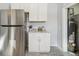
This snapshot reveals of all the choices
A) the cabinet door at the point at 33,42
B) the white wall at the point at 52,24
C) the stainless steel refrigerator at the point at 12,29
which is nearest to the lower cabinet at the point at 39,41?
the cabinet door at the point at 33,42

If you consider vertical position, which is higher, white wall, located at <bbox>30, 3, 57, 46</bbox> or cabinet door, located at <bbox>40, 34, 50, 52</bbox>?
white wall, located at <bbox>30, 3, 57, 46</bbox>

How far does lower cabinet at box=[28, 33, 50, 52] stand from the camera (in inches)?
149

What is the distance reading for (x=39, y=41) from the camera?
386 cm

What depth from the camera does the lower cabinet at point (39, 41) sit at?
12.4 feet

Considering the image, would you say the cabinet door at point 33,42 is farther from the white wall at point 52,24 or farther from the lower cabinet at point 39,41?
the white wall at point 52,24

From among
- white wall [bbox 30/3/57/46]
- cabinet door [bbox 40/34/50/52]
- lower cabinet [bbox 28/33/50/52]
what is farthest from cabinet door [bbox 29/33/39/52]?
white wall [bbox 30/3/57/46]

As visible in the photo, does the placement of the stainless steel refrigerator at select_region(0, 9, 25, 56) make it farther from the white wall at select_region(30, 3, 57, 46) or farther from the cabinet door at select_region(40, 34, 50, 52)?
the white wall at select_region(30, 3, 57, 46)

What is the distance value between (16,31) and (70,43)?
2.20 m

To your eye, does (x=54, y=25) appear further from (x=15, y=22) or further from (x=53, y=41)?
(x=15, y=22)

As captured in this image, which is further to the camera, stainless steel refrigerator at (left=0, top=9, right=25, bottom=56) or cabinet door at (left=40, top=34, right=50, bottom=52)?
cabinet door at (left=40, top=34, right=50, bottom=52)

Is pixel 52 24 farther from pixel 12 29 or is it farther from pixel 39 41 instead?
pixel 12 29

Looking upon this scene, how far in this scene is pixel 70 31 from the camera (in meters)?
5.09

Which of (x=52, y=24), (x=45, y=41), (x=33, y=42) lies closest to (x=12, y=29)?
(x=33, y=42)

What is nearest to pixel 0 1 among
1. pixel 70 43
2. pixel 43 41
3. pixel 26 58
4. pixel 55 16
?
pixel 26 58
